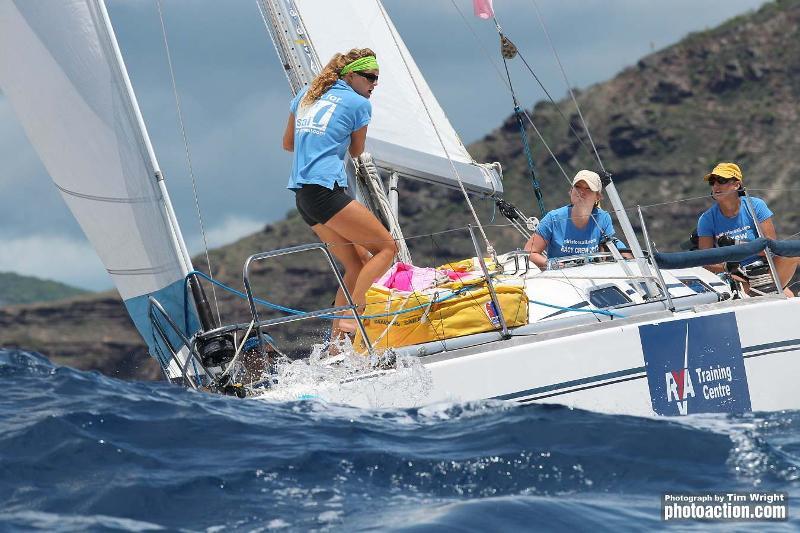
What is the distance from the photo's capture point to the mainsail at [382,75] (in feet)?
22.4

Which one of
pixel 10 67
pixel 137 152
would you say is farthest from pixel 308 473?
pixel 10 67

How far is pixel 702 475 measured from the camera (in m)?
3.98

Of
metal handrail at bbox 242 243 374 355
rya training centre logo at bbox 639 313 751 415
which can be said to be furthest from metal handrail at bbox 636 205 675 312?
metal handrail at bbox 242 243 374 355

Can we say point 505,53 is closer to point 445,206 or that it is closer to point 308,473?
point 308,473

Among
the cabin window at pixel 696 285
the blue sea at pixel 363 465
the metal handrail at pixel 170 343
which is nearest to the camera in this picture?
the blue sea at pixel 363 465

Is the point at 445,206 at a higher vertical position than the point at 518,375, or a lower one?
higher

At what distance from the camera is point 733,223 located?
6383mm

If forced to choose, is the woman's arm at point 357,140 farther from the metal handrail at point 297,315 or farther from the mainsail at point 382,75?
the mainsail at point 382,75

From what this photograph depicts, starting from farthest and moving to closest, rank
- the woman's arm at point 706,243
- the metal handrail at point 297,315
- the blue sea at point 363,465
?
the woman's arm at point 706,243 < the metal handrail at point 297,315 < the blue sea at point 363,465

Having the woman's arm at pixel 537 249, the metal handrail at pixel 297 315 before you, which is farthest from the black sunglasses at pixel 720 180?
the metal handrail at pixel 297 315

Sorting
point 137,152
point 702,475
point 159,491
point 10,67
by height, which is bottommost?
point 702,475

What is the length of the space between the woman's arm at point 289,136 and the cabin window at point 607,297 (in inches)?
63.7

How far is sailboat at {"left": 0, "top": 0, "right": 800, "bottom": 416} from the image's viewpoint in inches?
191

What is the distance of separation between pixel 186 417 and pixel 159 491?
860mm
